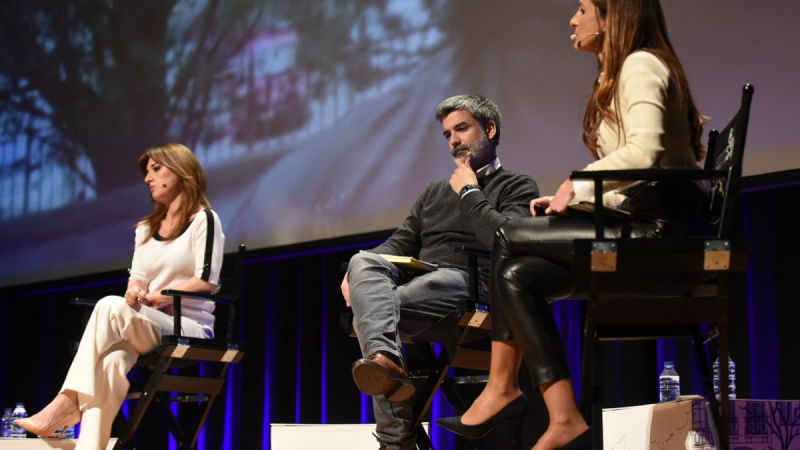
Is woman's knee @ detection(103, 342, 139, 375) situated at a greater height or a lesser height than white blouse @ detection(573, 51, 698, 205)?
lesser

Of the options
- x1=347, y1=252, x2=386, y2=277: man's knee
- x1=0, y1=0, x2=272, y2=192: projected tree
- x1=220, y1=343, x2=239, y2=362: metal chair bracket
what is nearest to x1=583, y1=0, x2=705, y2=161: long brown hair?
x1=347, y1=252, x2=386, y2=277: man's knee

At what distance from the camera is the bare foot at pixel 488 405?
1.87 metres

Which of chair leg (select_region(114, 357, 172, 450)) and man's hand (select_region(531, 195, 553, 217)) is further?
chair leg (select_region(114, 357, 172, 450))

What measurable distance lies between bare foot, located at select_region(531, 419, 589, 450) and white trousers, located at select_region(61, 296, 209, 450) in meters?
1.82

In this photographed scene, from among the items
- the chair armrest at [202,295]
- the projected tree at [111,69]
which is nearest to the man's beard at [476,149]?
the chair armrest at [202,295]

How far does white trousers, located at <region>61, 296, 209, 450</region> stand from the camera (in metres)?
3.03

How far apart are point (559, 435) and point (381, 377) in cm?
68

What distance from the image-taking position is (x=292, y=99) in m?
4.75

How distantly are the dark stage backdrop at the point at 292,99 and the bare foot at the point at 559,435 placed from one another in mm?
1776

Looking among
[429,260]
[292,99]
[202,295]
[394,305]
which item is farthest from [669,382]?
[292,99]

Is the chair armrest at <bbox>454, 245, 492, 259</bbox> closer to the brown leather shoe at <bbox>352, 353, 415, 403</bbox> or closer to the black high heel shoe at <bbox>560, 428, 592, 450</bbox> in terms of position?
the brown leather shoe at <bbox>352, 353, 415, 403</bbox>

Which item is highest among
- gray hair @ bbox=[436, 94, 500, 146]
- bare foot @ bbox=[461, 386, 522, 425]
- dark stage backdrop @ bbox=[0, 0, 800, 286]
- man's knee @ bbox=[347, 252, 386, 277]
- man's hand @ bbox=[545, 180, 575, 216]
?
dark stage backdrop @ bbox=[0, 0, 800, 286]

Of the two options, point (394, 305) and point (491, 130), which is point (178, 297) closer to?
point (394, 305)

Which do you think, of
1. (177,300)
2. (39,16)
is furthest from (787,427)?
(39,16)
